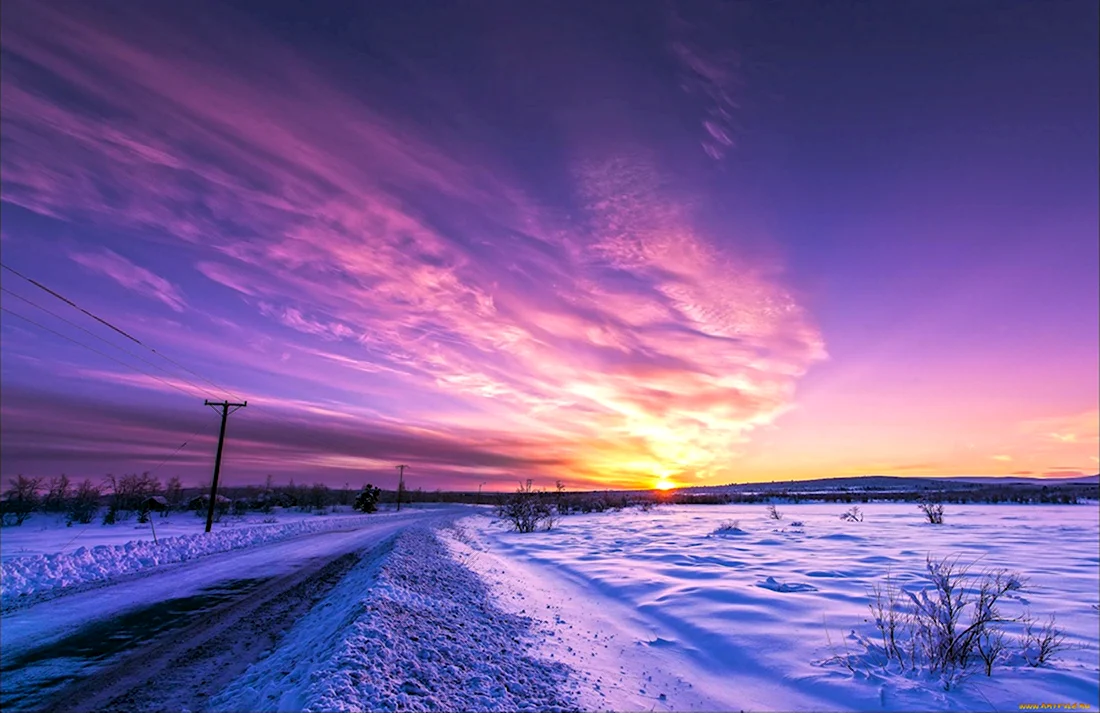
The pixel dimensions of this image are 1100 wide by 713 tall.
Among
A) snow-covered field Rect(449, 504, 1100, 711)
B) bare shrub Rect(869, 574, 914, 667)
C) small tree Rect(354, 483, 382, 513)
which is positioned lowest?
small tree Rect(354, 483, 382, 513)

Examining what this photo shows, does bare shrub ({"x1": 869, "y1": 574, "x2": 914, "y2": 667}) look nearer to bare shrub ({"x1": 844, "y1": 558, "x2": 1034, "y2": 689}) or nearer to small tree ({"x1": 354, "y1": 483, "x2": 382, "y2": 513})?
bare shrub ({"x1": 844, "y1": 558, "x2": 1034, "y2": 689})

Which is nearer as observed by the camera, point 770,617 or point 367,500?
point 770,617

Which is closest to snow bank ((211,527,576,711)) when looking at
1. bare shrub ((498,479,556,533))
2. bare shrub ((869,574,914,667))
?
bare shrub ((869,574,914,667))

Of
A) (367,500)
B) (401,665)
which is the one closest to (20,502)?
(367,500)

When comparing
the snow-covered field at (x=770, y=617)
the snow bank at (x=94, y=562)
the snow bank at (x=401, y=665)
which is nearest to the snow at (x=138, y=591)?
the snow bank at (x=94, y=562)

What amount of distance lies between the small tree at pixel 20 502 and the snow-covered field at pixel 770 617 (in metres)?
46.4

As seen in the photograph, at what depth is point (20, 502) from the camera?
1639 inches

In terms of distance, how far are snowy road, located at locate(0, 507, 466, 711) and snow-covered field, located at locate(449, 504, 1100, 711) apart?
4.53 meters

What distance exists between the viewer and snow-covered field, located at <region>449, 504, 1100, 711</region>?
581 centimetres

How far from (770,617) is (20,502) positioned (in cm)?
5972

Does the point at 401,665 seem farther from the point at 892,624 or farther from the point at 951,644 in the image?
the point at 951,644

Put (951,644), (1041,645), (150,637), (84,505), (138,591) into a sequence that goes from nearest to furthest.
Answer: (951,644) → (1041,645) → (150,637) → (138,591) → (84,505)

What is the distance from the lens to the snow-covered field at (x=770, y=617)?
5.81 metres

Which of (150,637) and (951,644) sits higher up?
(951,644)
